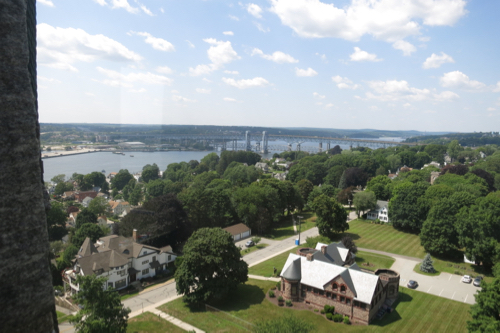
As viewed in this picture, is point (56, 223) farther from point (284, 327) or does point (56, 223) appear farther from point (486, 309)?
point (486, 309)

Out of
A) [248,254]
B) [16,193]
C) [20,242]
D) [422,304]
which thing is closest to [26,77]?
[16,193]

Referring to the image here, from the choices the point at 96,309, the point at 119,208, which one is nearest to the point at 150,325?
the point at 96,309

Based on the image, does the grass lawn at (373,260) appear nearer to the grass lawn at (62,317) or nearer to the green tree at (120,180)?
the grass lawn at (62,317)

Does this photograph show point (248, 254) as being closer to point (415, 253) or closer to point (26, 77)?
point (415, 253)

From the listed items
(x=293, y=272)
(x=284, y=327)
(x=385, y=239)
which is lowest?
(x=385, y=239)

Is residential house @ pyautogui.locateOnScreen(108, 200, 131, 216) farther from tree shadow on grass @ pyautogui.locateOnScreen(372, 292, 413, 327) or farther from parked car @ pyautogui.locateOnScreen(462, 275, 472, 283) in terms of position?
parked car @ pyautogui.locateOnScreen(462, 275, 472, 283)

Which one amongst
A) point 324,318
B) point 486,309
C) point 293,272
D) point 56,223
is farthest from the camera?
point 56,223
